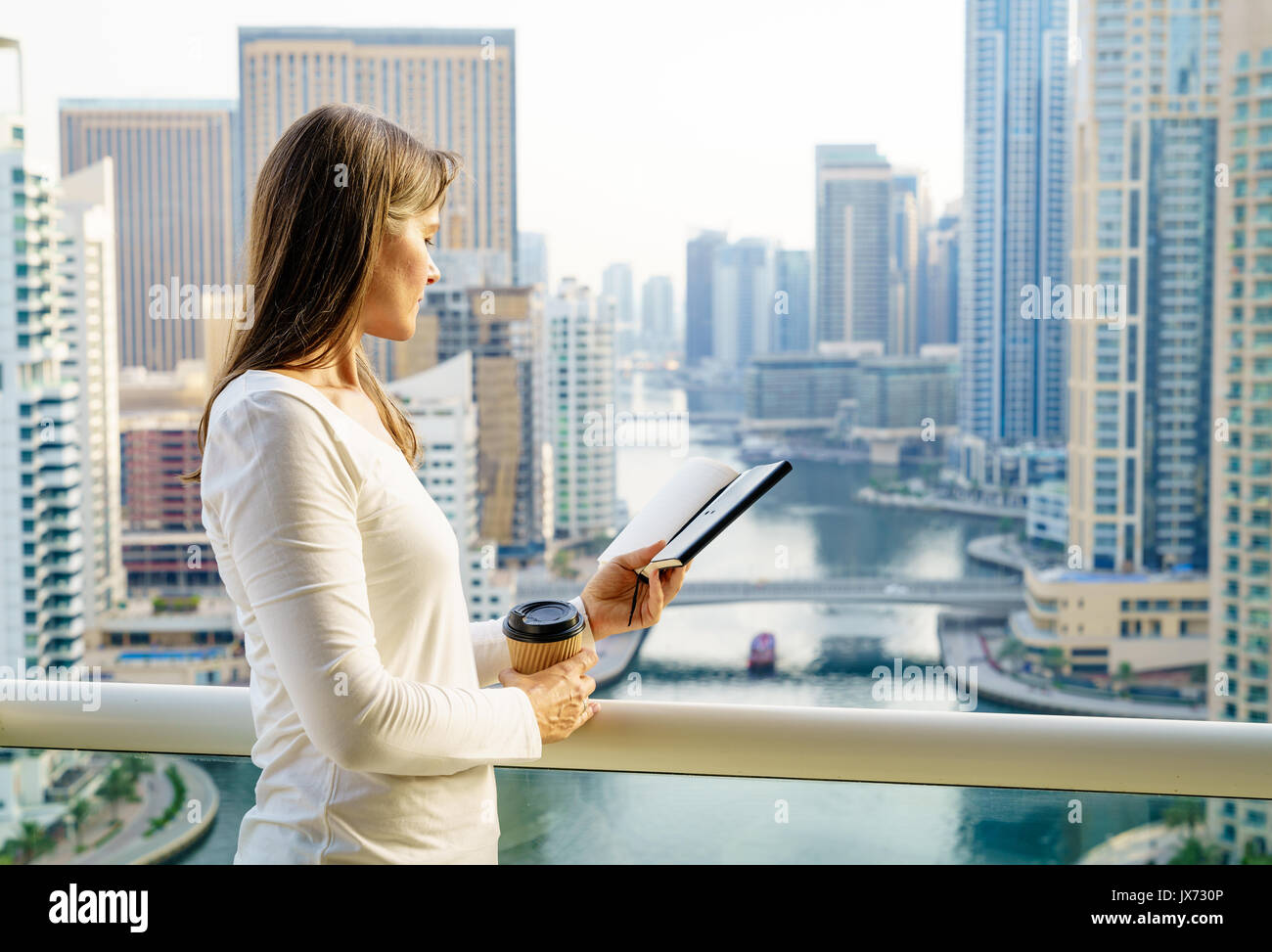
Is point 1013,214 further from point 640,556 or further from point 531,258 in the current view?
point 640,556

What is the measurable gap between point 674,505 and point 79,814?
113cm

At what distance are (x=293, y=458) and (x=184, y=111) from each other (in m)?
20.1

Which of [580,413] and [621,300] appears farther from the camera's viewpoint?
[621,300]

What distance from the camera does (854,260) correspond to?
16.3 meters

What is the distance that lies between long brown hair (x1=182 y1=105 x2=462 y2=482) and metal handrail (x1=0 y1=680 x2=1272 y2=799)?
0.37 m

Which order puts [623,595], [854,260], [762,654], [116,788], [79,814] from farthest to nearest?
[854,260] → [762,654] → [79,814] → [116,788] → [623,595]

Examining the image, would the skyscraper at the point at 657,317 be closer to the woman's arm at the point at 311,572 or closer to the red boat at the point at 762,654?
the red boat at the point at 762,654

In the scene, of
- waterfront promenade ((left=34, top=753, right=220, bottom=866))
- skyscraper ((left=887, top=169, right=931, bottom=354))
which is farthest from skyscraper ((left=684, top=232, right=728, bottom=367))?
waterfront promenade ((left=34, top=753, right=220, bottom=866))

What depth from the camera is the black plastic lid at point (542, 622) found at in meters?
0.83

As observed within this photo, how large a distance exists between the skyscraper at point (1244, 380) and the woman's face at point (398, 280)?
16082 millimetres

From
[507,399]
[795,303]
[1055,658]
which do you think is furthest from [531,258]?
[1055,658]

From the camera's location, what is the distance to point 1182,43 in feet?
55.6
